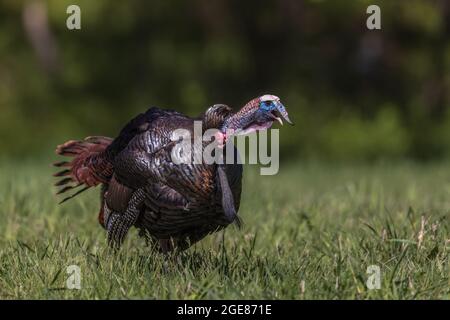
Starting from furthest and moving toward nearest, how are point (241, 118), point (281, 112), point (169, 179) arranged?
point (169, 179), point (241, 118), point (281, 112)

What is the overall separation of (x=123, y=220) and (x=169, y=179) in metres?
0.51

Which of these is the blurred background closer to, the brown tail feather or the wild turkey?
the brown tail feather

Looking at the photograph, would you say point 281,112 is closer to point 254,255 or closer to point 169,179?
point 169,179

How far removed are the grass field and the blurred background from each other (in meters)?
6.89

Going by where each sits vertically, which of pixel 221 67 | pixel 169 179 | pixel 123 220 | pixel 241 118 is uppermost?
pixel 221 67

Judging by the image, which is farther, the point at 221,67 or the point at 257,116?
the point at 221,67

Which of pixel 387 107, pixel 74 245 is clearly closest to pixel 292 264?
pixel 74 245

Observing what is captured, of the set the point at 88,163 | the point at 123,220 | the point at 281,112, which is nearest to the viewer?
the point at 281,112

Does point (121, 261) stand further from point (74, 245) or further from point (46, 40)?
point (46, 40)

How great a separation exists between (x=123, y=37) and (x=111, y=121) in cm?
142

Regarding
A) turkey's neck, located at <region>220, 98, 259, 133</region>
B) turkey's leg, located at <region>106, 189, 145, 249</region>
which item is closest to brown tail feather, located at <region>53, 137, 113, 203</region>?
turkey's leg, located at <region>106, 189, 145, 249</region>

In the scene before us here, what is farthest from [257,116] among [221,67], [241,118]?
[221,67]

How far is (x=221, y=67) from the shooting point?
14273mm

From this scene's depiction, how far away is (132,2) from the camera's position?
14531mm
